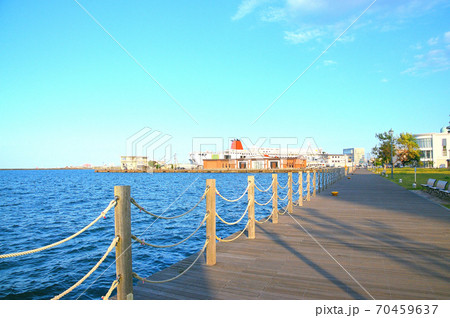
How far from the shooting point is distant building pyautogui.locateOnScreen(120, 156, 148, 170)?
15840cm

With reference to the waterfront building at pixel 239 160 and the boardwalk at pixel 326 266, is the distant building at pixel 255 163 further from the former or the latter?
the boardwalk at pixel 326 266

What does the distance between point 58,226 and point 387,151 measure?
56.1 meters

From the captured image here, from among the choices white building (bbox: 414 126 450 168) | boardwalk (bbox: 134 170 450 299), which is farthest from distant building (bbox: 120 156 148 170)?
boardwalk (bbox: 134 170 450 299)

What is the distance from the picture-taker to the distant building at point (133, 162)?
158400 millimetres

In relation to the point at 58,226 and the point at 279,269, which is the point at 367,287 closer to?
the point at 279,269

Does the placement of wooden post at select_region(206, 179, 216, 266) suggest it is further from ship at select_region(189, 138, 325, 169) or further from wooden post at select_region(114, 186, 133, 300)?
ship at select_region(189, 138, 325, 169)

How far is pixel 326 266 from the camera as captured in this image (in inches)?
190

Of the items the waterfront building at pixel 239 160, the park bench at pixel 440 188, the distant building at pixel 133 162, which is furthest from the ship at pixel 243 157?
the park bench at pixel 440 188

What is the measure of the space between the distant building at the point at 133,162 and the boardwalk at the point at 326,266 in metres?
154

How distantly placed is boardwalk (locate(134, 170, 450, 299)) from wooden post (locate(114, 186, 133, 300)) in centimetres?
51

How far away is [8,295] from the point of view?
689 cm

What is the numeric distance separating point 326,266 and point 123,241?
3.24 metres

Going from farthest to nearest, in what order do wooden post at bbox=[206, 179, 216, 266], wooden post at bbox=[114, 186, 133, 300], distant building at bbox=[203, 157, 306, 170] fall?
distant building at bbox=[203, 157, 306, 170]
wooden post at bbox=[206, 179, 216, 266]
wooden post at bbox=[114, 186, 133, 300]
